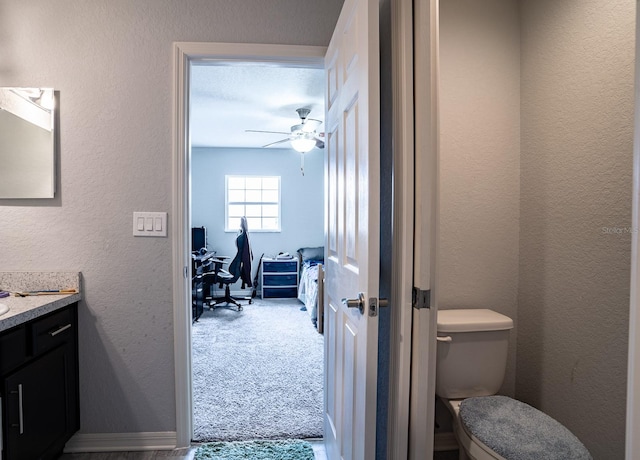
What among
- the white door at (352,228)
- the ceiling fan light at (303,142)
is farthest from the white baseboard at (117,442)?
the ceiling fan light at (303,142)

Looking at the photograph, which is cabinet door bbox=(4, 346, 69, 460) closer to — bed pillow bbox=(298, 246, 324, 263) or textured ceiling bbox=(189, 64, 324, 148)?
textured ceiling bbox=(189, 64, 324, 148)

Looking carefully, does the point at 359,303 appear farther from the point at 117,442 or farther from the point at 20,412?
the point at 117,442

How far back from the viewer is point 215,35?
1.81 metres

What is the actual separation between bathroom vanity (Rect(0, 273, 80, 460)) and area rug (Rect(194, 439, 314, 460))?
2.15 ft

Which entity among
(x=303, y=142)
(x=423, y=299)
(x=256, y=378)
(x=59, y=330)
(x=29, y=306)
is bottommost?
(x=256, y=378)

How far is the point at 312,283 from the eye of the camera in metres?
4.50

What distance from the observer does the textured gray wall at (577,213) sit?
1.32 metres

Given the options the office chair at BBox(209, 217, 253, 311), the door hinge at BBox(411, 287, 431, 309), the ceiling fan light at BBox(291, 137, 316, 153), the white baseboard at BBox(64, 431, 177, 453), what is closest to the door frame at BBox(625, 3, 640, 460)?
the door hinge at BBox(411, 287, 431, 309)

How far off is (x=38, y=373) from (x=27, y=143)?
110 centimetres

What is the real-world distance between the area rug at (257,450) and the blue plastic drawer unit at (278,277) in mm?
3806

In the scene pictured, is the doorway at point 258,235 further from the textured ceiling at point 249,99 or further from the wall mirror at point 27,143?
the wall mirror at point 27,143

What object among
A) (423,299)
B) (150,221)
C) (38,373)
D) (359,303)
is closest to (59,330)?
(38,373)

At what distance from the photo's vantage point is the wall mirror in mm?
1750

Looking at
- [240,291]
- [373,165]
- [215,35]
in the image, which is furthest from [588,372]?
[240,291]
